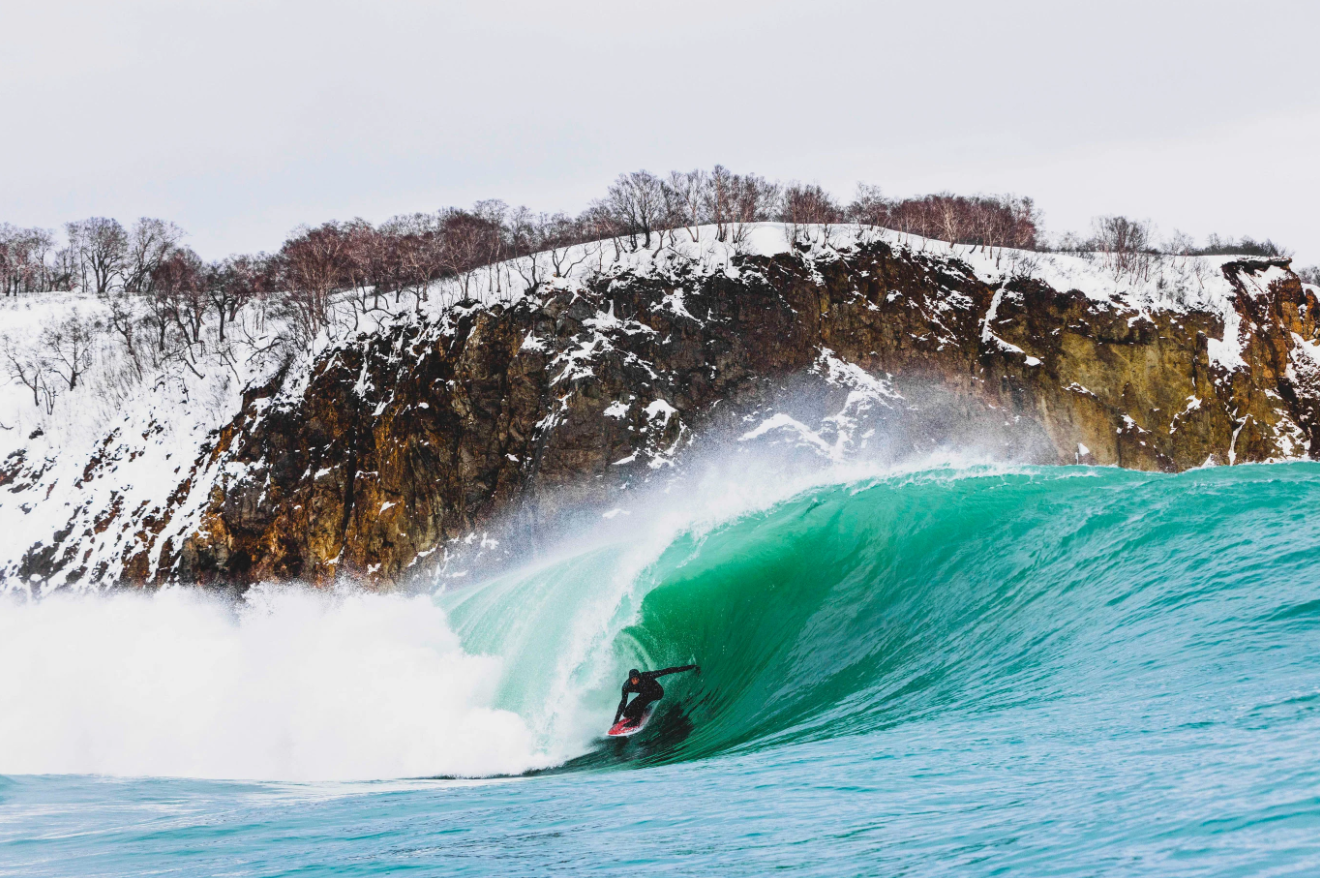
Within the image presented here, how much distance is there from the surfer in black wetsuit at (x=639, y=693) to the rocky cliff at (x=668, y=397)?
18228 millimetres

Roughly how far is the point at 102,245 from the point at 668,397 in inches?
2138

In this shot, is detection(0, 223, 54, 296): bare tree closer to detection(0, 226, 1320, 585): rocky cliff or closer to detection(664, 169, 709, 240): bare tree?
detection(0, 226, 1320, 585): rocky cliff

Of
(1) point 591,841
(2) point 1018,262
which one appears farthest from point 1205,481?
(2) point 1018,262

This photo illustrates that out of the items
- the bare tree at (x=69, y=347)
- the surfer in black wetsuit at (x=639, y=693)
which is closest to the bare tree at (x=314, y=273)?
the bare tree at (x=69, y=347)

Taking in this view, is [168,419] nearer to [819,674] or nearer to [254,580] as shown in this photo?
[254,580]

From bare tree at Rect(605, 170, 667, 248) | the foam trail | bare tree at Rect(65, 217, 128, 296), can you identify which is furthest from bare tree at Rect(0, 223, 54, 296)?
the foam trail

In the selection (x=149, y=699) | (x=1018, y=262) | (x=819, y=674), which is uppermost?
(x=1018, y=262)

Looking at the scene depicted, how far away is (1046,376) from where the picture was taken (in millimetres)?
34094

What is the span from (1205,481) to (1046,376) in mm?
23484

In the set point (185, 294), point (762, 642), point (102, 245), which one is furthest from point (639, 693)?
point (102, 245)

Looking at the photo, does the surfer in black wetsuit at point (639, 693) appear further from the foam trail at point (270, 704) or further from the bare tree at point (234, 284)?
the bare tree at point (234, 284)

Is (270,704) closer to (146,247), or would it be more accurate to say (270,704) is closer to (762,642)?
(762,642)

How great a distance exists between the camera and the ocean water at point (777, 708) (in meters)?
4.09

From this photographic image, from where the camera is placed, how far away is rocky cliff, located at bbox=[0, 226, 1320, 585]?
99.3 feet
